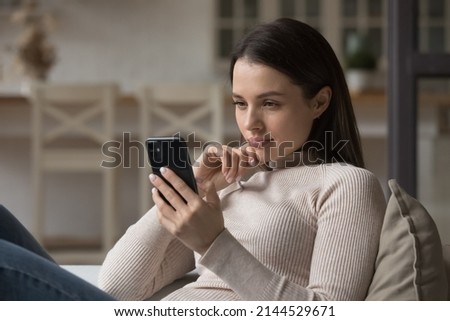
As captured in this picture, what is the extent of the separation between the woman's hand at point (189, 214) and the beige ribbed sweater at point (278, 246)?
0.02m

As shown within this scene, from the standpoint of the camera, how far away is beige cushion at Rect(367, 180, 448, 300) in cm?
113

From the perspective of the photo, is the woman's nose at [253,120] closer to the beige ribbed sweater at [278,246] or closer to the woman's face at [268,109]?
the woman's face at [268,109]

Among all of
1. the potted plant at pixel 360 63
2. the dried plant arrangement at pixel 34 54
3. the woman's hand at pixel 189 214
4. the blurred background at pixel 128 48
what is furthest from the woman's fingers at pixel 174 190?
the blurred background at pixel 128 48

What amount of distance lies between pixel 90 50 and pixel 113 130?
3.73 ft

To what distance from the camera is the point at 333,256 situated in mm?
1164

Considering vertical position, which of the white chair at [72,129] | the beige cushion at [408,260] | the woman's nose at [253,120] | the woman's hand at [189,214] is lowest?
the white chair at [72,129]

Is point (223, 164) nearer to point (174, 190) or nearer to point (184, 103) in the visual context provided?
point (174, 190)

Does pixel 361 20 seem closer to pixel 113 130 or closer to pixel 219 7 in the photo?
pixel 219 7

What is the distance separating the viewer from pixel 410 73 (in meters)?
2.59

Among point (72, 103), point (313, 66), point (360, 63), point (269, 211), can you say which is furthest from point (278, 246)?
point (360, 63)

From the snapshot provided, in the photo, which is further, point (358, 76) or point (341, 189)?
point (358, 76)

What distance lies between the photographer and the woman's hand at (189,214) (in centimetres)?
112

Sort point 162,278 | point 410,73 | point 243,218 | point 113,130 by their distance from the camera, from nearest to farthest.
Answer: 1. point 243,218
2. point 162,278
3. point 410,73
4. point 113,130

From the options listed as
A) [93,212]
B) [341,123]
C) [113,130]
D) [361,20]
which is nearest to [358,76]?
[361,20]
